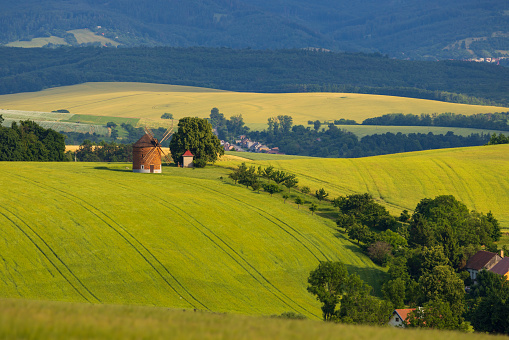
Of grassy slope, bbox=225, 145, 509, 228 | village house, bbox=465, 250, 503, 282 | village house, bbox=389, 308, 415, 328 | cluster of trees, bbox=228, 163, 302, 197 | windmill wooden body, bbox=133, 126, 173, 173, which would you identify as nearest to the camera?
village house, bbox=389, 308, 415, 328

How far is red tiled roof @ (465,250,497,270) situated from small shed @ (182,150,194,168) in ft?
203

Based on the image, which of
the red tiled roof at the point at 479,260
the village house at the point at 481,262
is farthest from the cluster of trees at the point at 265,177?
the village house at the point at 481,262

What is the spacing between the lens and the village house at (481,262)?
9712 cm

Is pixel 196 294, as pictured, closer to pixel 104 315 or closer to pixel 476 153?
→ pixel 104 315

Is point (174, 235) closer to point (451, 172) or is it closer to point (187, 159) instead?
point (187, 159)

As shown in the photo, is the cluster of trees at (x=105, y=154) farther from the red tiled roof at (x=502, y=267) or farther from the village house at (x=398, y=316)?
the village house at (x=398, y=316)

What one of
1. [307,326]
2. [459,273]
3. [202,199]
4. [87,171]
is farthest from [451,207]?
[307,326]

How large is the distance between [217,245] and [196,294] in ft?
53.8

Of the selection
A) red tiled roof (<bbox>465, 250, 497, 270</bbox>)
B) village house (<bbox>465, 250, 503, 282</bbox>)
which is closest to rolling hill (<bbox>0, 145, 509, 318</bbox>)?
village house (<bbox>465, 250, 503, 282</bbox>)

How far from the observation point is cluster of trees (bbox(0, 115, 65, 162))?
141500mm

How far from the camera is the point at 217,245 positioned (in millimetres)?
90438

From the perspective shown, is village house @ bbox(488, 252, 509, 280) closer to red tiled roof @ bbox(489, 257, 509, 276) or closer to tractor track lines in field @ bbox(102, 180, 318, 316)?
Answer: red tiled roof @ bbox(489, 257, 509, 276)

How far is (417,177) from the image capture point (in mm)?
144875

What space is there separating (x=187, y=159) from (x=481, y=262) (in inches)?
2554
